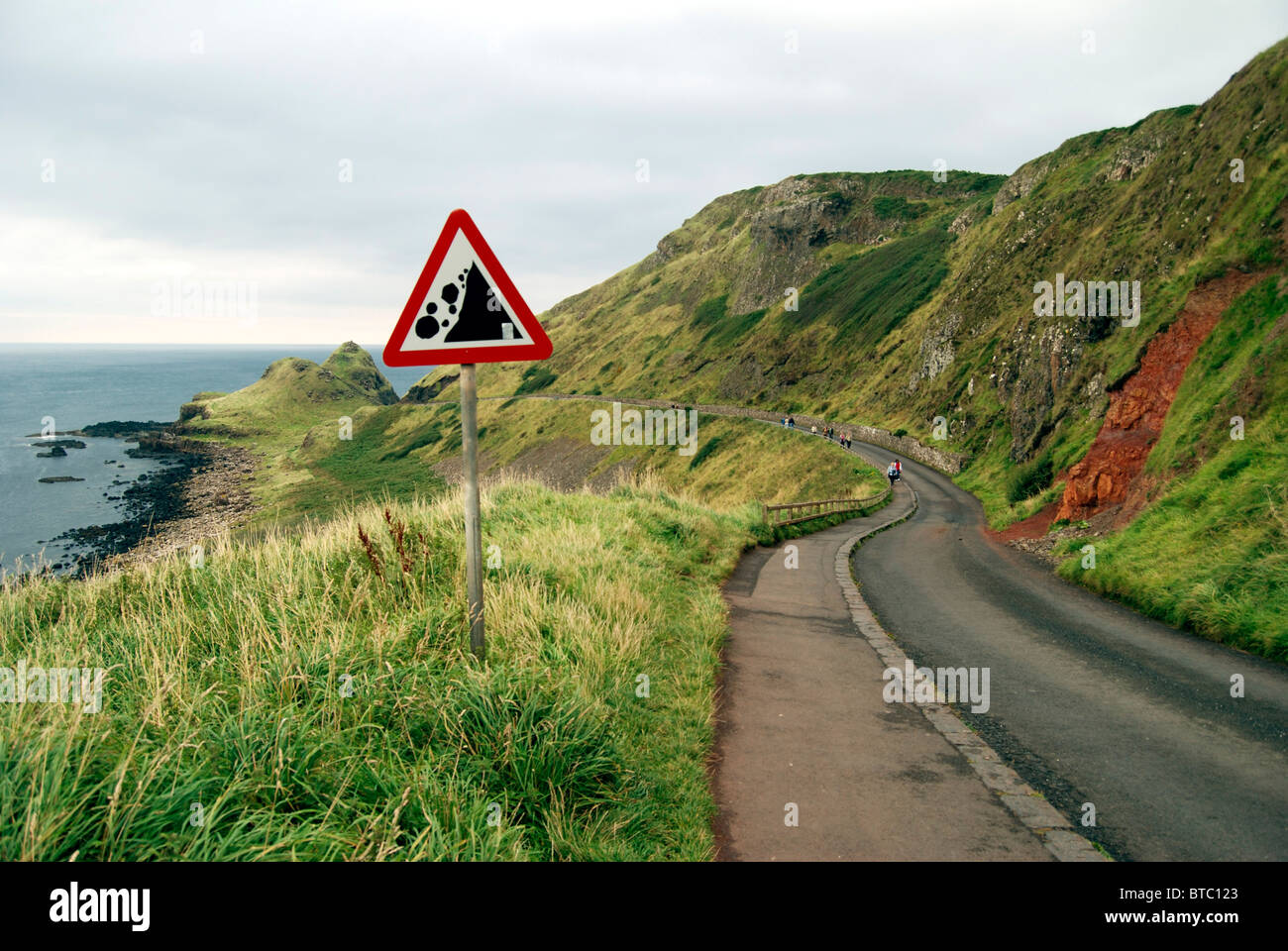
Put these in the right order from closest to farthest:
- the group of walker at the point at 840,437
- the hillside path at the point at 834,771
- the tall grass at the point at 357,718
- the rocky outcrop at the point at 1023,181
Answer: the tall grass at the point at 357,718, the hillside path at the point at 834,771, the group of walker at the point at 840,437, the rocky outcrop at the point at 1023,181

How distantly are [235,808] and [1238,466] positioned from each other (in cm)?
1527

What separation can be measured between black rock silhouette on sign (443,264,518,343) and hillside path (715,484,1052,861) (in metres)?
3.30

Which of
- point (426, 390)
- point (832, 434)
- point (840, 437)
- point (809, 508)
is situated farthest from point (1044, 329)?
point (426, 390)

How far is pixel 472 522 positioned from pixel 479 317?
52.4 inches

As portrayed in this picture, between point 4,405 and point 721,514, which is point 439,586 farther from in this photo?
point 4,405

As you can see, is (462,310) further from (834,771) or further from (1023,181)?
(1023,181)

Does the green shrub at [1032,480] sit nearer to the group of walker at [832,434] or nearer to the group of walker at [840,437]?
the group of walker at [840,437]

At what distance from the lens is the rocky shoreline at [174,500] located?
157ft

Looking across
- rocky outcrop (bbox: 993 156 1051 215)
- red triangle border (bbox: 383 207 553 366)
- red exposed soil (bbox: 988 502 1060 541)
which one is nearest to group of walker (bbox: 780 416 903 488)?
red exposed soil (bbox: 988 502 1060 541)

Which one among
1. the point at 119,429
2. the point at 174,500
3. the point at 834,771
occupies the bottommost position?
the point at 174,500

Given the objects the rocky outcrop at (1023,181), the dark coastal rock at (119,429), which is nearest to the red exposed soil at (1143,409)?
the rocky outcrop at (1023,181)
